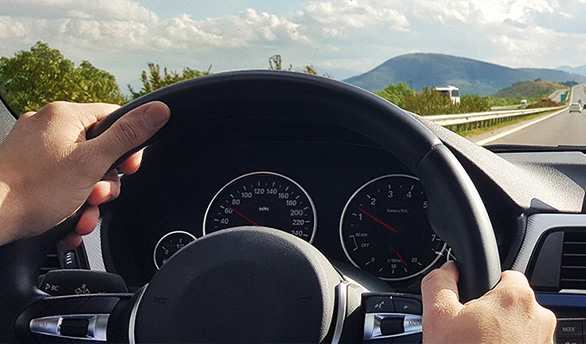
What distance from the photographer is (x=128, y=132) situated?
1620 mm

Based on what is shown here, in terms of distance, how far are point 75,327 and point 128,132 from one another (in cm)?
49

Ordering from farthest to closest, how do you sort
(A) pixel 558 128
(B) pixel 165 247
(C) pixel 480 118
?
(C) pixel 480 118, (A) pixel 558 128, (B) pixel 165 247

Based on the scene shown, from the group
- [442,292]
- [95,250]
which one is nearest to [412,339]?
[442,292]

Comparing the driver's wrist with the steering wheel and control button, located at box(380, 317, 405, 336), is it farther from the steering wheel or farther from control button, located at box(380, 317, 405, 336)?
control button, located at box(380, 317, 405, 336)

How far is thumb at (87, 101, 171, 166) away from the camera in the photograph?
161 centimetres

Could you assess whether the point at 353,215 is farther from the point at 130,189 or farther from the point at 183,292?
the point at 183,292

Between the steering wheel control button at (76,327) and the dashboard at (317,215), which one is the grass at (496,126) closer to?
the dashboard at (317,215)

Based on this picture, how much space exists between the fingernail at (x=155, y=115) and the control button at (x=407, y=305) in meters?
0.72

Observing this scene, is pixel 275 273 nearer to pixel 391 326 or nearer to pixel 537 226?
pixel 391 326

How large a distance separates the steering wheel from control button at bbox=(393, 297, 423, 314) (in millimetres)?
15

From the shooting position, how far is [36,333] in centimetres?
170

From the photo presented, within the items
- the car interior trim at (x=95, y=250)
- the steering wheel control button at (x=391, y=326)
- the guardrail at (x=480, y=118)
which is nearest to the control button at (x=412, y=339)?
the steering wheel control button at (x=391, y=326)

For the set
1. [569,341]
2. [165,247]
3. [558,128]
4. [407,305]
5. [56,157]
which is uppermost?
[56,157]

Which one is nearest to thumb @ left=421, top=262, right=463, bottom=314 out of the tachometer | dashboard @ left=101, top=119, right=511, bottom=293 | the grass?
dashboard @ left=101, top=119, right=511, bottom=293
